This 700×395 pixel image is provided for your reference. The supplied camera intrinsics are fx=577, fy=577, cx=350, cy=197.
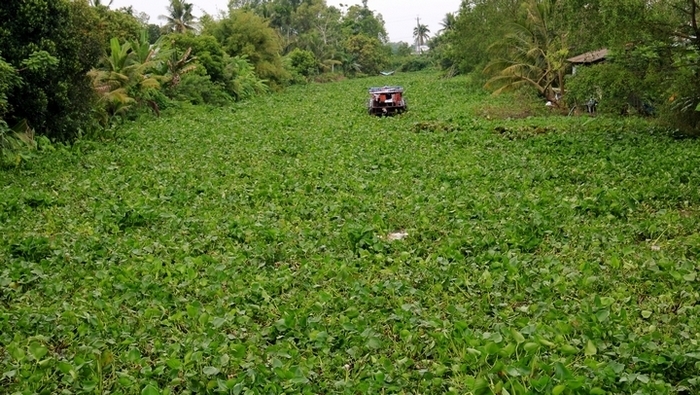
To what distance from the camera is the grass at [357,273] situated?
12.4 ft

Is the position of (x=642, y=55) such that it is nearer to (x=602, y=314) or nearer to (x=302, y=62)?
(x=602, y=314)

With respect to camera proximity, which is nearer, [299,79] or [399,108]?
[399,108]

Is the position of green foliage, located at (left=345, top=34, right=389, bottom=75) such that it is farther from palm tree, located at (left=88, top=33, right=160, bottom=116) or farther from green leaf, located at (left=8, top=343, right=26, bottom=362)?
green leaf, located at (left=8, top=343, right=26, bottom=362)

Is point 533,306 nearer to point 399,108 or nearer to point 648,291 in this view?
point 648,291

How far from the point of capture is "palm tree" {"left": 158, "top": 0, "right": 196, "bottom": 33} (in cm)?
3534

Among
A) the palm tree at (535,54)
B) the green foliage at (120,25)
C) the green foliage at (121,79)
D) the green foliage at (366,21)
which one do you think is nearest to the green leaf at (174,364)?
the green foliage at (121,79)

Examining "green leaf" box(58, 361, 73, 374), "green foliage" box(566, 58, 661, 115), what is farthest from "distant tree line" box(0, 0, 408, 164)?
"green foliage" box(566, 58, 661, 115)

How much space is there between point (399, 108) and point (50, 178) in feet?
39.5

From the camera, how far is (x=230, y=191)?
892 cm

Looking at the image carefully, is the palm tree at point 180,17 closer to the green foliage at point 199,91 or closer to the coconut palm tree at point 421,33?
the green foliage at point 199,91

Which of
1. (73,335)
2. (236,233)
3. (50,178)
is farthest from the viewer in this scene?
(50,178)

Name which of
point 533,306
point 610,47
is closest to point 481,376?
point 533,306

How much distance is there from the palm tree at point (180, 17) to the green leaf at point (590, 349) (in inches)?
1388

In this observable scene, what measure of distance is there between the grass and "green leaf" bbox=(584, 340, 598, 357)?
2.2 inches
